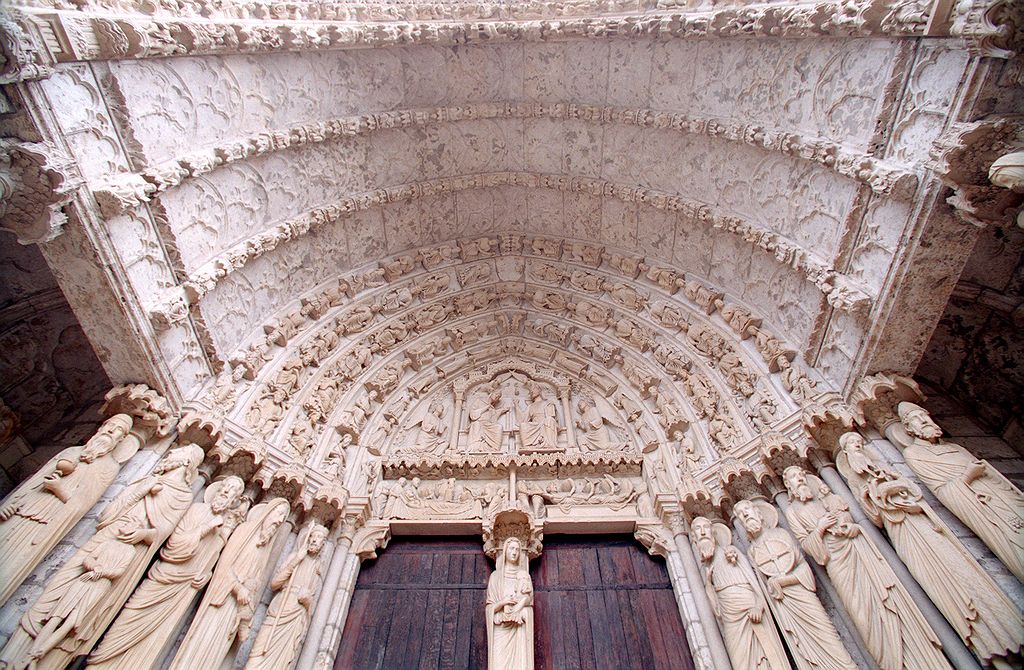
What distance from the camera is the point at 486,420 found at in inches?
231

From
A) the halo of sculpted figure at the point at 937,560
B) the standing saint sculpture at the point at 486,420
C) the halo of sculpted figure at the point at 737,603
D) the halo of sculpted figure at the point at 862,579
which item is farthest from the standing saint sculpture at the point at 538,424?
the halo of sculpted figure at the point at 937,560

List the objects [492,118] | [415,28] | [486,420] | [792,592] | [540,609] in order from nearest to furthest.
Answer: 1. [792,592]
2. [540,609]
3. [415,28]
4. [486,420]
5. [492,118]

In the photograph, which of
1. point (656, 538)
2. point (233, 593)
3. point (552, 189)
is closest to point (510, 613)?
point (656, 538)

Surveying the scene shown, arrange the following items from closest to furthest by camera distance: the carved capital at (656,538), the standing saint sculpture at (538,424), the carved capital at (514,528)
Answer: the carved capital at (656,538) → the carved capital at (514,528) → the standing saint sculpture at (538,424)

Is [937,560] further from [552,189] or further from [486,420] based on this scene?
[552,189]

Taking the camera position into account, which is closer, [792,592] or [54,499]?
[54,499]

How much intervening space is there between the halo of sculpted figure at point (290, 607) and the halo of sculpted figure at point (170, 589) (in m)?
0.48

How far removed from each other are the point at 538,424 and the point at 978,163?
4.05 meters

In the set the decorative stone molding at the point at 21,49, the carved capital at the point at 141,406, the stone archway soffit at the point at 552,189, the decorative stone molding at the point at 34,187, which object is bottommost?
the carved capital at the point at 141,406

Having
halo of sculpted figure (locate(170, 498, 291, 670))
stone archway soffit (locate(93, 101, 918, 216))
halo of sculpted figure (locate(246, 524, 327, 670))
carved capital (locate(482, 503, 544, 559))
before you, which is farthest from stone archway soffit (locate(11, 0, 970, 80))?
carved capital (locate(482, 503, 544, 559))

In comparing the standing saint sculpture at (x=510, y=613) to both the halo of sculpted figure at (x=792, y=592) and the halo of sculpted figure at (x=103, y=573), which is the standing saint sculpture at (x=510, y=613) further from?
the halo of sculpted figure at (x=103, y=573)

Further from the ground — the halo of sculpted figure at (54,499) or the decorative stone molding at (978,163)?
the decorative stone molding at (978,163)

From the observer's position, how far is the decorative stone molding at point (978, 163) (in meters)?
2.83

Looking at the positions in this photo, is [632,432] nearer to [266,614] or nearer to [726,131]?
[726,131]
